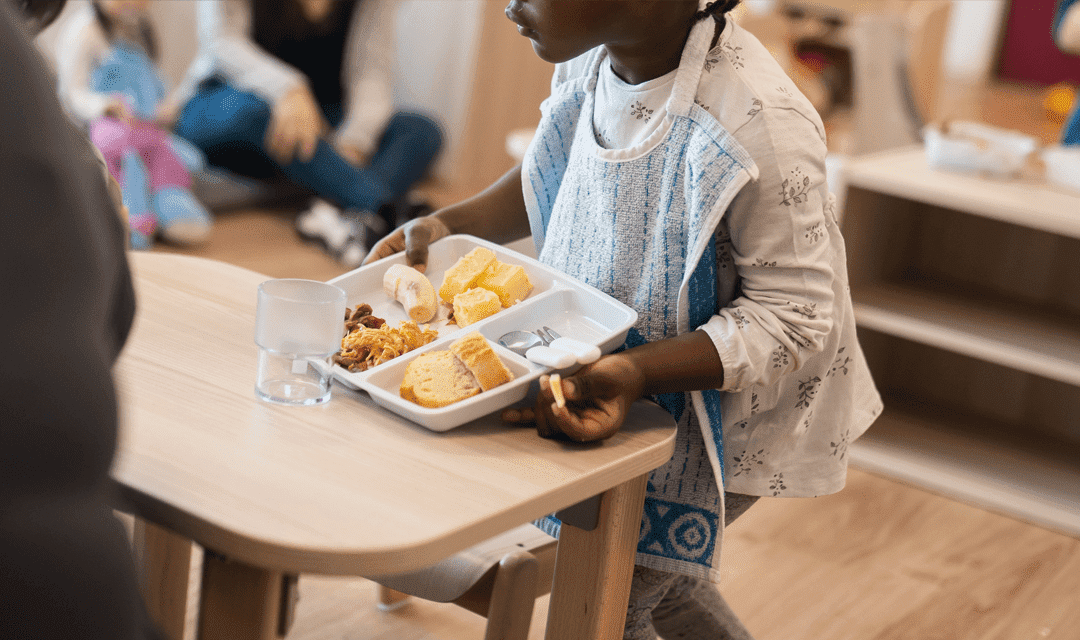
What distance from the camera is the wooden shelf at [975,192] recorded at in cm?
195

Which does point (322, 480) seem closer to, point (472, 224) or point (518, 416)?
point (518, 416)

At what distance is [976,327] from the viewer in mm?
2146

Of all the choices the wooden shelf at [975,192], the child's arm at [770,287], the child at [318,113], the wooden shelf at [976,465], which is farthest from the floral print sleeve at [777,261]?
the child at [318,113]

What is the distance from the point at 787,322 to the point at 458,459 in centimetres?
32

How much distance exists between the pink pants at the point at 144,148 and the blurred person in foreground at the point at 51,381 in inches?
98.4

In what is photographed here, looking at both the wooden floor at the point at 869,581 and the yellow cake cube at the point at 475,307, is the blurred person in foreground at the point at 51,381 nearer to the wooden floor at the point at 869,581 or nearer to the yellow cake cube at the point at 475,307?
the yellow cake cube at the point at 475,307

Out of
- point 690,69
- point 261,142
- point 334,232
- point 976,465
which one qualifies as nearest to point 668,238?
point 690,69

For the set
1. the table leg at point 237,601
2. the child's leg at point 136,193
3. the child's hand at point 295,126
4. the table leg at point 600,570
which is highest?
the table leg at point 237,601

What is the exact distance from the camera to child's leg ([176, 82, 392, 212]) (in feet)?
10.5

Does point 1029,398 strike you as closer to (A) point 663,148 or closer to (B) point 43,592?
(A) point 663,148

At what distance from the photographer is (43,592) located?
450mm

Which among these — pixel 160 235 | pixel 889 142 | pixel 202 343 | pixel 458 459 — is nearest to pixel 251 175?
pixel 160 235

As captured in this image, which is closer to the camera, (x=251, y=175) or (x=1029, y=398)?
(x=1029, y=398)

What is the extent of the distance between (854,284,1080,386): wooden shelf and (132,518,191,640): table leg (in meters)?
1.43
